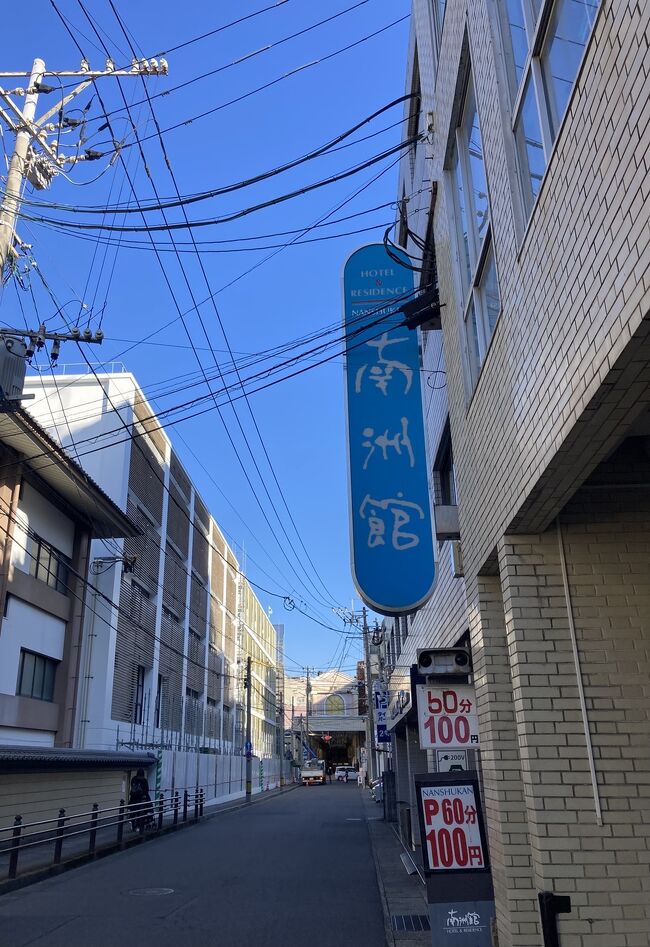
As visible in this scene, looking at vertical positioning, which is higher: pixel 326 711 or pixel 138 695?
pixel 326 711

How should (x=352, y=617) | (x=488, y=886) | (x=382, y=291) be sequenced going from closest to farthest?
(x=488, y=886) → (x=382, y=291) → (x=352, y=617)

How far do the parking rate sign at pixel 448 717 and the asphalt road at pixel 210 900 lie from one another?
288 cm

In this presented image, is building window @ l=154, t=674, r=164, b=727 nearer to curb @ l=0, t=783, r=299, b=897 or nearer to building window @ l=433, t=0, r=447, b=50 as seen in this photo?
curb @ l=0, t=783, r=299, b=897

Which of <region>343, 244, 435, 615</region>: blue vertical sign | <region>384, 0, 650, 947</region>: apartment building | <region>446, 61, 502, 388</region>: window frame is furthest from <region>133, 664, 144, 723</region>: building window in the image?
<region>446, 61, 502, 388</region>: window frame

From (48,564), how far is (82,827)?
8.04m

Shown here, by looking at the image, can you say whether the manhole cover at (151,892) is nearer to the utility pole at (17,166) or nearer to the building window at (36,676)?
the utility pole at (17,166)

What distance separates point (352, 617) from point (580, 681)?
154 ft

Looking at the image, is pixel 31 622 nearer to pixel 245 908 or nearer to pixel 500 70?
pixel 245 908

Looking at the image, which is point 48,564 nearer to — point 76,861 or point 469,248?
point 76,861

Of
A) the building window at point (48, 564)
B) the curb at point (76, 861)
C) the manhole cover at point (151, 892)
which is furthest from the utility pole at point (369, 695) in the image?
the manhole cover at point (151, 892)

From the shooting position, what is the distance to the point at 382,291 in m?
10.1

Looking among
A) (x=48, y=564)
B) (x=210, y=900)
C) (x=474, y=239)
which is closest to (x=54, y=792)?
(x=48, y=564)

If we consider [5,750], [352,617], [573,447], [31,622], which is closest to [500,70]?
[573,447]

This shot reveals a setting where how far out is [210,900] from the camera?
11.1m
